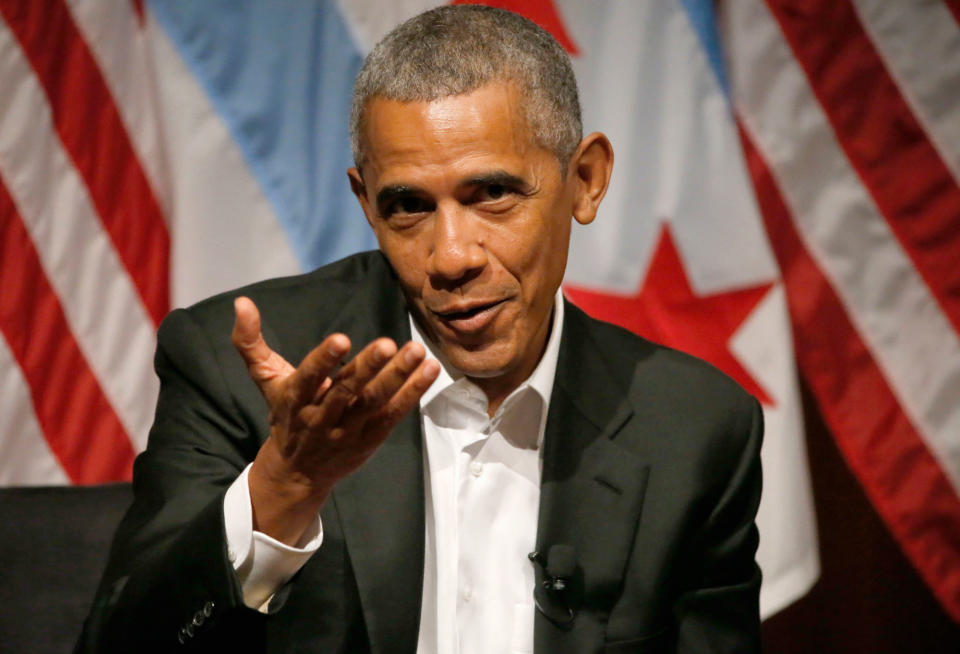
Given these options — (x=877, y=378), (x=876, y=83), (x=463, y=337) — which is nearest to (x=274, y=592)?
(x=463, y=337)

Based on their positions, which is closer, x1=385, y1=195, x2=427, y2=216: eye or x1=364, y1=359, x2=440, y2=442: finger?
x1=364, y1=359, x2=440, y2=442: finger

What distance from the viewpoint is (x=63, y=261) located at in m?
2.53

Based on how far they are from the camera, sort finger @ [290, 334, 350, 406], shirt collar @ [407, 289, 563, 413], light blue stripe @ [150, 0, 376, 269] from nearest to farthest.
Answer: finger @ [290, 334, 350, 406] → shirt collar @ [407, 289, 563, 413] → light blue stripe @ [150, 0, 376, 269]

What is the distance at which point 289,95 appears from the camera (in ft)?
8.61

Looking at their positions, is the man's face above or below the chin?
above

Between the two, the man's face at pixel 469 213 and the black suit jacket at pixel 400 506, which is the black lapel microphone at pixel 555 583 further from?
the man's face at pixel 469 213

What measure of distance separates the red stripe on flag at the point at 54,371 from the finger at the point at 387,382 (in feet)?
5.55

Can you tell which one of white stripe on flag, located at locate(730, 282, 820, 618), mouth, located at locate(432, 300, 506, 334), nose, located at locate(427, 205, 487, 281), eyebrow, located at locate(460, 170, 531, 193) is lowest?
white stripe on flag, located at locate(730, 282, 820, 618)

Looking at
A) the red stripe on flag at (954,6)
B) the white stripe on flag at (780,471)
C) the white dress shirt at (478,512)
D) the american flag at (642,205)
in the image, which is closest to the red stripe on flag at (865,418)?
the american flag at (642,205)

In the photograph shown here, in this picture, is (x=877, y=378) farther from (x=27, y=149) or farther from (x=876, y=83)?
(x=27, y=149)

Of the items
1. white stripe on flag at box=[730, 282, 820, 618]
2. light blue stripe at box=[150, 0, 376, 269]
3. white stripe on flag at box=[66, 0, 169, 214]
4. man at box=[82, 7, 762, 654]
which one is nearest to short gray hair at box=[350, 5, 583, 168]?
man at box=[82, 7, 762, 654]

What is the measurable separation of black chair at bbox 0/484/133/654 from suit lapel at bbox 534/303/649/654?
78 cm

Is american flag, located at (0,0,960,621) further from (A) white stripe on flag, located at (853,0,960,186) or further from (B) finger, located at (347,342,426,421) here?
(B) finger, located at (347,342,426,421)

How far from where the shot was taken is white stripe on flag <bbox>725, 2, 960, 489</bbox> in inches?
109
